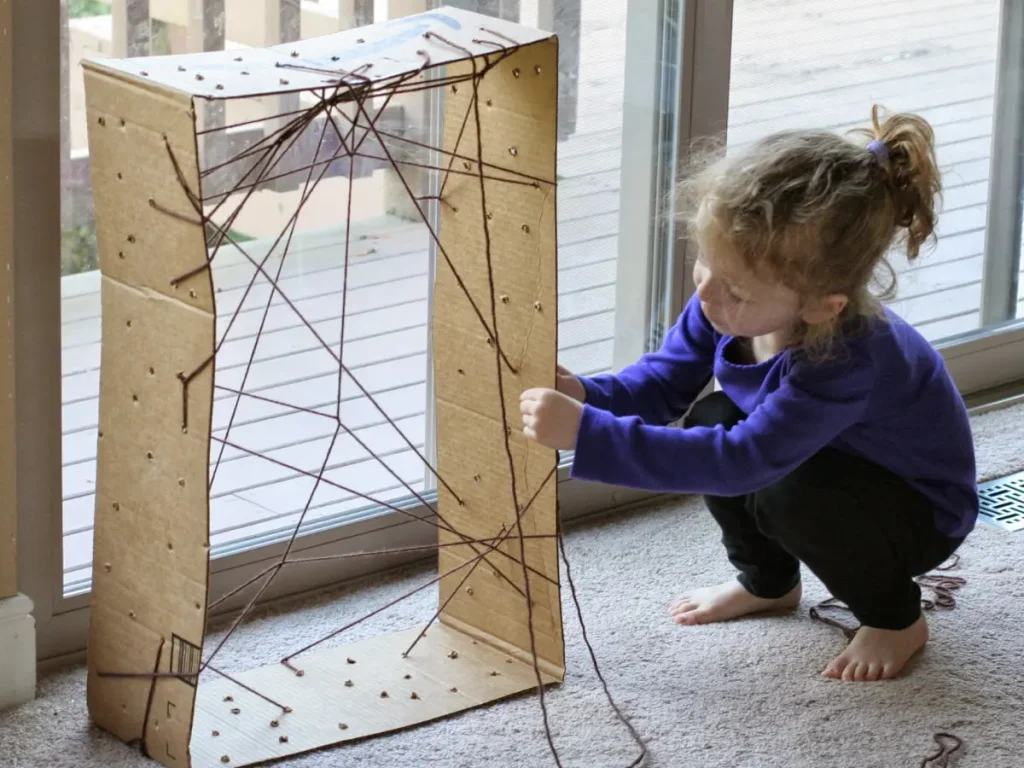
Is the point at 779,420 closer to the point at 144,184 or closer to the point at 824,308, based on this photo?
the point at 824,308

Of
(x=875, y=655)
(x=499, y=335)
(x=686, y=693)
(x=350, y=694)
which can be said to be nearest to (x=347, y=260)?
(x=499, y=335)

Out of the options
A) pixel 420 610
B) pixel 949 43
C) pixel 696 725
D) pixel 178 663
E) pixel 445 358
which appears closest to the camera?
pixel 178 663

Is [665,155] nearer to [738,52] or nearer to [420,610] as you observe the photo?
[738,52]

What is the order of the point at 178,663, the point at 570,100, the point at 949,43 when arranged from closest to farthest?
1. the point at 178,663
2. the point at 570,100
3. the point at 949,43

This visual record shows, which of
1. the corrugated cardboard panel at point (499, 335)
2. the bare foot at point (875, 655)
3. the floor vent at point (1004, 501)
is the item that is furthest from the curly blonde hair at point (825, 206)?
the floor vent at point (1004, 501)

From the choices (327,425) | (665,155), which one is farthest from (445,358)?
(665,155)

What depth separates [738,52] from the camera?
2.13 metres

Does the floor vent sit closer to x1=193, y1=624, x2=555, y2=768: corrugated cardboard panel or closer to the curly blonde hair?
the curly blonde hair

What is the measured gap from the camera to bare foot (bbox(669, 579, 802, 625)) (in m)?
1.86

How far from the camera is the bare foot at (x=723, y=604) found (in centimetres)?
186

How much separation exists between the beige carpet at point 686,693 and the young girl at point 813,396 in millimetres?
66

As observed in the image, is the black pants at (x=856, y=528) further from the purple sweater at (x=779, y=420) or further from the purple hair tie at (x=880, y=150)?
the purple hair tie at (x=880, y=150)

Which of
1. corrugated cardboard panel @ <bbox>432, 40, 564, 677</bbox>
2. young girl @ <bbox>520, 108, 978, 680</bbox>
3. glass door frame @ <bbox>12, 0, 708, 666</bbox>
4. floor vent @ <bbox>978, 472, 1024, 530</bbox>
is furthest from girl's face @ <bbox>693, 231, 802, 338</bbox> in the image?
floor vent @ <bbox>978, 472, 1024, 530</bbox>

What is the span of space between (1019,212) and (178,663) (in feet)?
5.69
